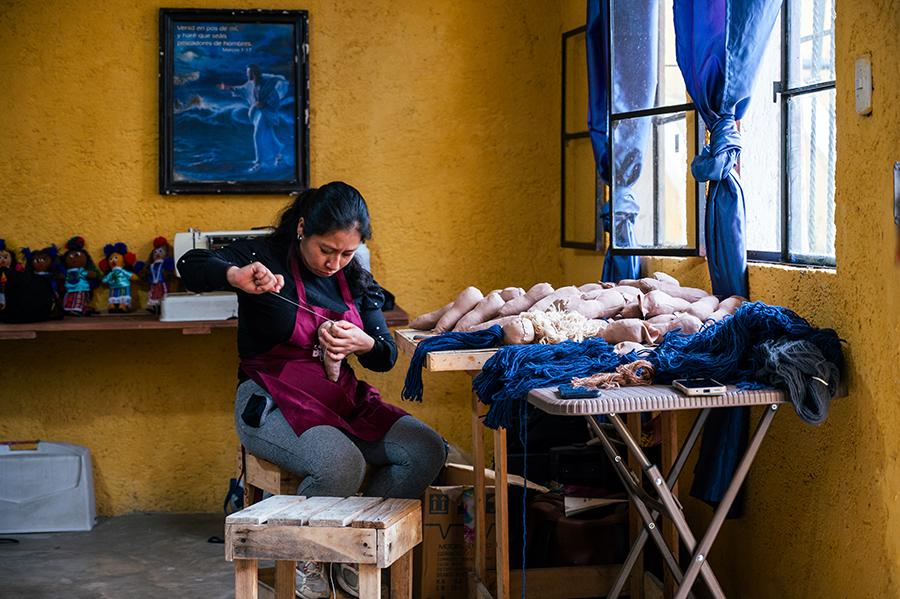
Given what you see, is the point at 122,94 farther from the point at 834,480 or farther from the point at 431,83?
the point at 834,480

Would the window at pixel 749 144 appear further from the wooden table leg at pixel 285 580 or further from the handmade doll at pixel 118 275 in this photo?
the handmade doll at pixel 118 275

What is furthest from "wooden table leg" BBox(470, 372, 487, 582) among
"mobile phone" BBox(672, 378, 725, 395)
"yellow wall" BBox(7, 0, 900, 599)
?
"yellow wall" BBox(7, 0, 900, 599)

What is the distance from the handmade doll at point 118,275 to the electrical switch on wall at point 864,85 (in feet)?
11.1

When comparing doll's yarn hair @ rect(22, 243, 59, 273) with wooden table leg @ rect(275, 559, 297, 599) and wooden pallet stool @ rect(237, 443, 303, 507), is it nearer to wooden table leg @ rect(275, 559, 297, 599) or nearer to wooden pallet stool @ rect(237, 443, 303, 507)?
wooden pallet stool @ rect(237, 443, 303, 507)

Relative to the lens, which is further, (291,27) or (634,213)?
(291,27)

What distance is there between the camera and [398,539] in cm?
216

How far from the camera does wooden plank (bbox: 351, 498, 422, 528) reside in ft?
6.86

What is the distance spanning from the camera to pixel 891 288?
1.92m

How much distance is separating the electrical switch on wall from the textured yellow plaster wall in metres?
2.56

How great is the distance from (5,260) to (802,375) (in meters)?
3.67

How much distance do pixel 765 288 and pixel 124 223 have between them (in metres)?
3.18

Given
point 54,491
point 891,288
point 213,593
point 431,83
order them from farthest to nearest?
point 431,83, point 54,491, point 213,593, point 891,288

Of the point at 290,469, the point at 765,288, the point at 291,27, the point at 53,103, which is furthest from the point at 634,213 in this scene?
the point at 53,103

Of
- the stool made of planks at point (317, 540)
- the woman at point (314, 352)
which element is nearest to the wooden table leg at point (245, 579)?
the stool made of planks at point (317, 540)
